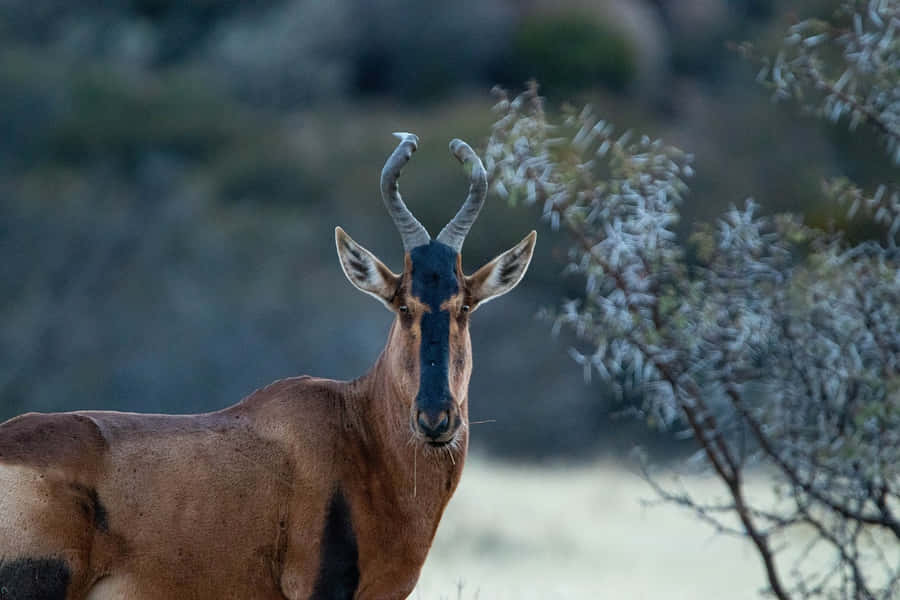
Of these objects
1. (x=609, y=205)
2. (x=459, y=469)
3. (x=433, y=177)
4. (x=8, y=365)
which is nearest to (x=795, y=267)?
(x=609, y=205)

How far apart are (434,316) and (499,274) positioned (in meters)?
0.69

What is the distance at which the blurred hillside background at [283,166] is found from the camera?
1048 inches

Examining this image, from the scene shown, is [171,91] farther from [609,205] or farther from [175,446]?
[175,446]

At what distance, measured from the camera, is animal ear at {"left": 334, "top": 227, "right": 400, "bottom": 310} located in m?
8.76

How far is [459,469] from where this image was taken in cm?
865

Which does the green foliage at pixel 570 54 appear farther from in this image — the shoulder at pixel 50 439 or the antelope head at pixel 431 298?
the shoulder at pixel 50 439

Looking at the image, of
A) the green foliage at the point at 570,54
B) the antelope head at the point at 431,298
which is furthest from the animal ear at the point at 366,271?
the green foliage at the point at 570,54

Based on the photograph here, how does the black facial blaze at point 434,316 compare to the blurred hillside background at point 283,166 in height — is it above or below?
below

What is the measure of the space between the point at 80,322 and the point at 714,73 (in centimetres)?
1347

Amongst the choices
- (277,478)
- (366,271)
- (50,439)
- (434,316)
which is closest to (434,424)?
(434,316)

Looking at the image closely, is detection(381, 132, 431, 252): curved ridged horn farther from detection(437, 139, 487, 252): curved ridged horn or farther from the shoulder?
the shoulder

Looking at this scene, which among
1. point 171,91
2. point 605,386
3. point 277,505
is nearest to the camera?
point 277,505

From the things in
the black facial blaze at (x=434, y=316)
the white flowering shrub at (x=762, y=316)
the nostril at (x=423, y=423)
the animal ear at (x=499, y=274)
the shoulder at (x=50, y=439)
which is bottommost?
the shoulder at (x=50, y=439)

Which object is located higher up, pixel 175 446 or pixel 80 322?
pixel 80 322
